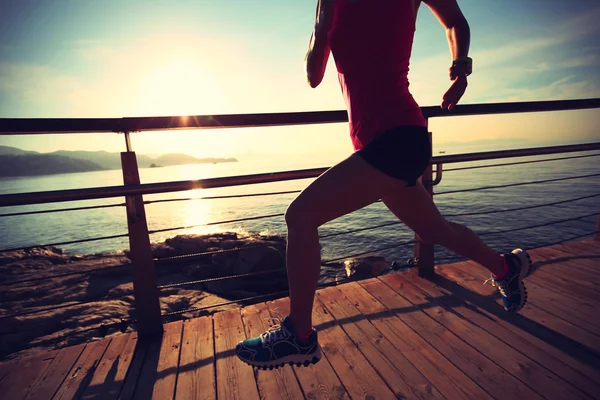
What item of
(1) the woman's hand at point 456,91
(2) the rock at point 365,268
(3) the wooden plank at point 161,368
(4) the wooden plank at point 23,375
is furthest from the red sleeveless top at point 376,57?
(2) the rock at point 365,268

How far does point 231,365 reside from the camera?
1.66m

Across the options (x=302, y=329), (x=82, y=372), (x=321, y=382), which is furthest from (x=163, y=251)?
(x=302, y=329)

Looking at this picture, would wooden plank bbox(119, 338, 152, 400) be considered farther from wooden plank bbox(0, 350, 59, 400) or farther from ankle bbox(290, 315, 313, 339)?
ankle bbox(290, 315, 313, 339)

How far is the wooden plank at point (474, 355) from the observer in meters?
1.38

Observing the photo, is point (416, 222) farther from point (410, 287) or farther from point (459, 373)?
point (410, 287)

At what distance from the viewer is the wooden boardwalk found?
143 centimetres

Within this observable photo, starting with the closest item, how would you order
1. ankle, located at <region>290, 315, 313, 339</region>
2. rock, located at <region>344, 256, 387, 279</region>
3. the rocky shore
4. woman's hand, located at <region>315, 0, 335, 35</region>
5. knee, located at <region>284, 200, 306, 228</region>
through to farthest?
woman's hand, located at <region>315, 0, 335, 35</region>, knee, located at <region>284, 200, 306, 228</region>, ankle, located at <region>290, 315, 313, 339</region>, the rocky shore, rock, located at <region>344, 256, 387, 279</region>

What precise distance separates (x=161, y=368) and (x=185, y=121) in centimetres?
143

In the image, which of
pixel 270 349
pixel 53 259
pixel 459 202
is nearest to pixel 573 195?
pixel 459 202

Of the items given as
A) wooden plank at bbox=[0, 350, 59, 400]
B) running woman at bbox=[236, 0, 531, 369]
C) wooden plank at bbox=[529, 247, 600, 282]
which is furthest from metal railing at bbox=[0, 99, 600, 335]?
wooden plank at bbox=[529, 247, 600, 282]

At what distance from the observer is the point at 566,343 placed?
167cm

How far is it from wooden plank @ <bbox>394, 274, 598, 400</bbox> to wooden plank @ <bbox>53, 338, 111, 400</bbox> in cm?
211

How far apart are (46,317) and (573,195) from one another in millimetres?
31248

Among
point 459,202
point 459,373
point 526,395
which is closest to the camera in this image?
point 526,395
